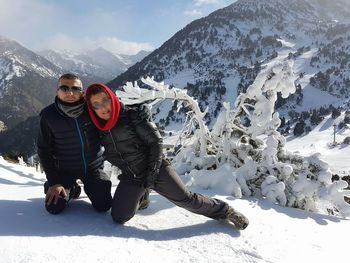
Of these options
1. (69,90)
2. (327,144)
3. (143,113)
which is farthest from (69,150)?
(327,144)

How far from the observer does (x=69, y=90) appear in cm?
434

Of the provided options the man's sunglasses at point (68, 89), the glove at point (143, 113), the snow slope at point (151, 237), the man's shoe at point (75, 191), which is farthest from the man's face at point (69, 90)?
the snow slope at point (151, 237)

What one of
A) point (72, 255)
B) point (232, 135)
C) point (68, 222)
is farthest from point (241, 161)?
point (72, 255)

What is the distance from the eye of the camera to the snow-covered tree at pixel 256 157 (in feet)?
21.6

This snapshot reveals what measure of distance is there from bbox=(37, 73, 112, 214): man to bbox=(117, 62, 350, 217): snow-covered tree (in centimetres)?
224

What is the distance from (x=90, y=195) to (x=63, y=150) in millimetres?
567

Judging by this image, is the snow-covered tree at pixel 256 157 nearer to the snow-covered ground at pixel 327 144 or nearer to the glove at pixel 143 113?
the glove at pixel 143 113

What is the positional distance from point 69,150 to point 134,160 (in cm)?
74

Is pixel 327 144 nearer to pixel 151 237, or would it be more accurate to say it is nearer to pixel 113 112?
pixel 151 237

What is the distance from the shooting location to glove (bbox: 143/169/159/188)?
4.35 meters

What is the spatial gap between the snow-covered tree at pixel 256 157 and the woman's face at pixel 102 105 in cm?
257

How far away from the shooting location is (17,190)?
5402 mm

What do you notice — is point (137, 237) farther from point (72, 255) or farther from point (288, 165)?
point (288, 165)

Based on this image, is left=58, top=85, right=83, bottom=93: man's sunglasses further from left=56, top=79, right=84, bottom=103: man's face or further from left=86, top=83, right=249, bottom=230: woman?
left=86, top=83, right=249, bottom=230: woman
